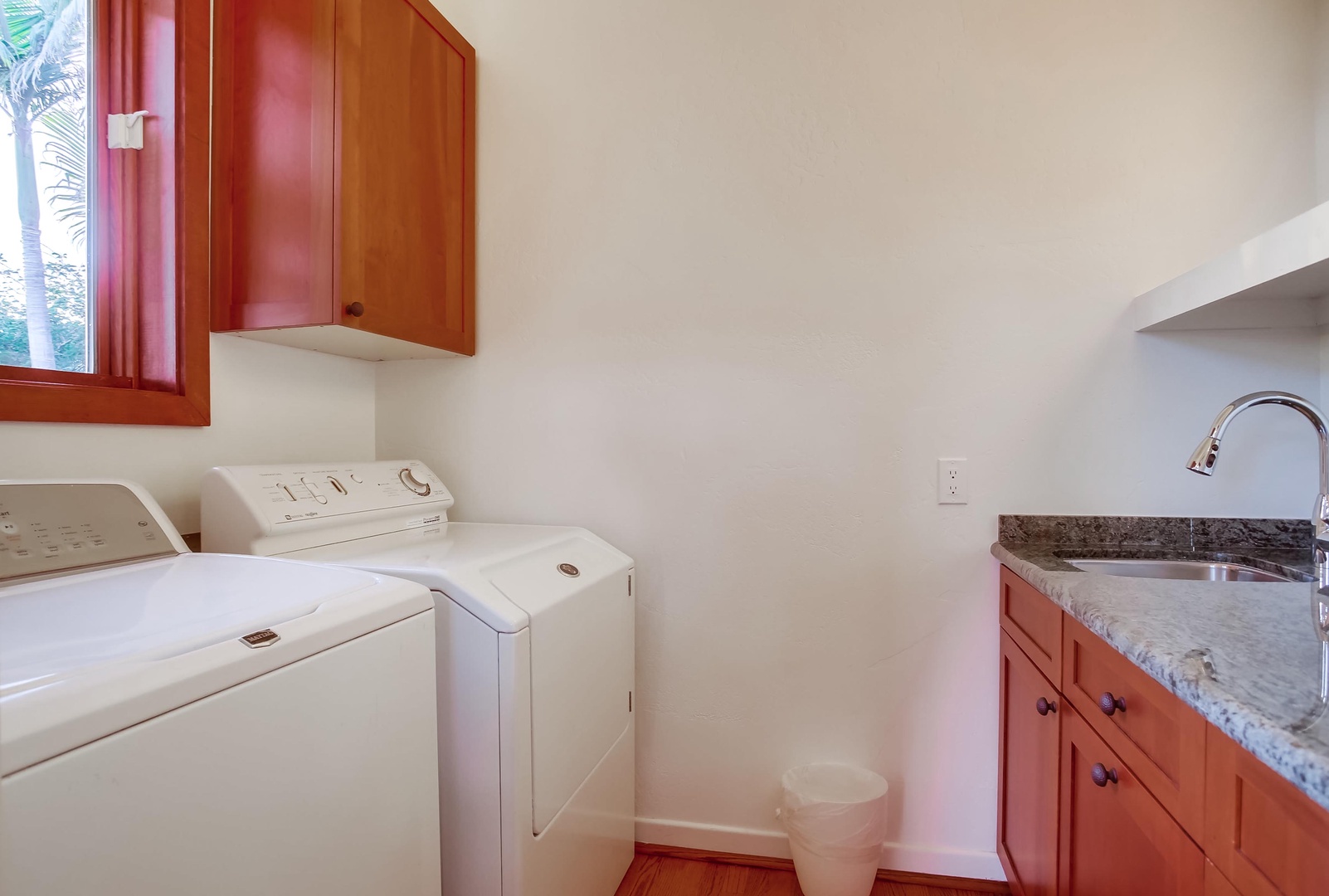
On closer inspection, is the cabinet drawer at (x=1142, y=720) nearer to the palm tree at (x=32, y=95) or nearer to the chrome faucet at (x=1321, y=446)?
the chrome faucet at (x=1321, y=446)

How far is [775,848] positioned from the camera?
169 cm

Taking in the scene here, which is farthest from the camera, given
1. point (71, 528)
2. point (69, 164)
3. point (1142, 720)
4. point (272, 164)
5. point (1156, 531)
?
point (1156, 531)

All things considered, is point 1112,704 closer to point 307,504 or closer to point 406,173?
point 307,504

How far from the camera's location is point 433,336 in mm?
1671

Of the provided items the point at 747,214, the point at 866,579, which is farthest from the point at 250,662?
the point at 747,214

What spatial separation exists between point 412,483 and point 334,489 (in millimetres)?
266

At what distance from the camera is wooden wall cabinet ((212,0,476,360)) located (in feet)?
4.45

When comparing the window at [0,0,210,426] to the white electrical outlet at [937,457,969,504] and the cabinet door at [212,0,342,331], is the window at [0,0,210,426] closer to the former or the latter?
the cabinet door at [212,0,342,331]

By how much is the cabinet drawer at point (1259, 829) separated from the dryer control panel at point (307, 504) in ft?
4.97

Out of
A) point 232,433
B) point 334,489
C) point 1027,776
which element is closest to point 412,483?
point 334,489

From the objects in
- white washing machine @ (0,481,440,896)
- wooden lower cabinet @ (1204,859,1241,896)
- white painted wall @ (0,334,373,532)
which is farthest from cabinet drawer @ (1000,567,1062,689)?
white painted wall @ (0,334,373,532)

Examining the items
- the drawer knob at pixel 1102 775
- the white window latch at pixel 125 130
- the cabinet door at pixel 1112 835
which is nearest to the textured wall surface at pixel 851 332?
the cabinet door at pixel 1112 835

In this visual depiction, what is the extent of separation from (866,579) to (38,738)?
5.14 feet

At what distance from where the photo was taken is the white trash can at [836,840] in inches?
57.6
